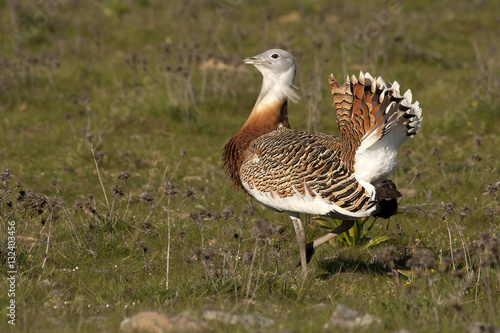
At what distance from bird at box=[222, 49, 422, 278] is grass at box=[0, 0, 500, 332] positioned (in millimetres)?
310

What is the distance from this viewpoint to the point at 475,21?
12664 mm

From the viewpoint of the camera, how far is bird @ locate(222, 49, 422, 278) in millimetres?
4098

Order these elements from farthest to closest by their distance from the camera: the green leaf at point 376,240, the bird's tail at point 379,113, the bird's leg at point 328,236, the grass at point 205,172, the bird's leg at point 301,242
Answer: the green leaf at point 376,240
the bird's leg at point 328,236
the bird's leg at point 301,242
the bird's tail at point 379,113
the grass at point 205,172

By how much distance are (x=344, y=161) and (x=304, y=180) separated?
0.31 meters

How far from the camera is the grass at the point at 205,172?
12.4 ft

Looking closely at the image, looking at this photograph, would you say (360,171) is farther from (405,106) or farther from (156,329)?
(156,329)

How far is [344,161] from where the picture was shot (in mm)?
4371

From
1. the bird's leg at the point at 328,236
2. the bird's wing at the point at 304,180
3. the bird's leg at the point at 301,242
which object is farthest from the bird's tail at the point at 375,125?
the bird's leg at the point at 301,242

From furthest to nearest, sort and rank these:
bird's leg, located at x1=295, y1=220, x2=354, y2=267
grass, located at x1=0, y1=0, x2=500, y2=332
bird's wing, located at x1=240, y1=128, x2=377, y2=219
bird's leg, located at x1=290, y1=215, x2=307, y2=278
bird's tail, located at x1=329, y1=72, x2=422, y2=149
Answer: bird's leg, located at x1=295, y1=220, x2=354, y2=267 < bird's leg, located at x1=290, y1=215, x2=307, y2=278 < bird's wing, located at x1=240, y1=128, x2=377, y2=219 < bird's tail, located at x1=329, y1=72, x2=422, y2=149 < grass, located at x1=0, y1=0, x2=500, y2=332

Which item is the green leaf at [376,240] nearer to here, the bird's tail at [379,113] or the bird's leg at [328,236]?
the bird's leg at [328,236]

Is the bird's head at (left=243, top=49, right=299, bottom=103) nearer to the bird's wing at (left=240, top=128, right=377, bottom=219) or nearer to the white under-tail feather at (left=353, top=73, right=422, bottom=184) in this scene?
the bird's wing at (left=240, top=128, right=377, bottom=219)

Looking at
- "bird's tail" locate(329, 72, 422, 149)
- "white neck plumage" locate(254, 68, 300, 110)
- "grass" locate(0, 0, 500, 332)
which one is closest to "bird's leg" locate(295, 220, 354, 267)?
"grass" locate(0, 0, 500, 332)

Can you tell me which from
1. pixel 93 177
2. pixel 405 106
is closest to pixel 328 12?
pixel 93 177

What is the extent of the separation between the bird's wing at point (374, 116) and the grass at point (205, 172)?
28.7 inches
